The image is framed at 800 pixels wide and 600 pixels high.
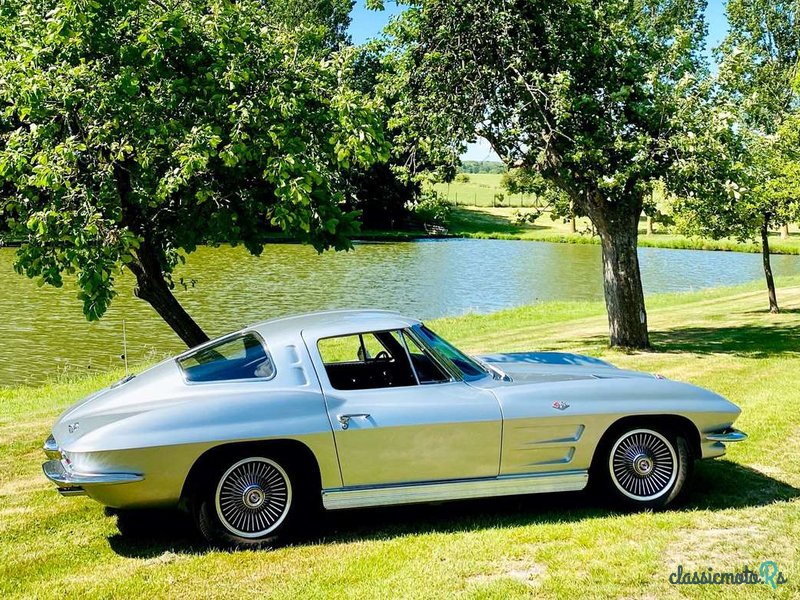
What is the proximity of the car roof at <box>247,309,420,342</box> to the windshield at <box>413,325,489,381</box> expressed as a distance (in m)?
0.13

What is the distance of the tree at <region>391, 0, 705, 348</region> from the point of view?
46.7 feet

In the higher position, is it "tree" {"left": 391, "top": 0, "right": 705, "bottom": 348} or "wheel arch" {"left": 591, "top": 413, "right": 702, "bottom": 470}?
"tree" {"left": 391, "top": 0, "right": 705, "bottom": 348}

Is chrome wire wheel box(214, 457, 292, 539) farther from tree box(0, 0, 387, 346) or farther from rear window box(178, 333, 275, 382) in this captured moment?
tree box(0, 0, 387, 346)

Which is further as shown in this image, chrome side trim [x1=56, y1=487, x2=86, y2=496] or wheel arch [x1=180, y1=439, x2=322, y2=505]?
wheel arch [x1=180, y1=439, x2=322, y2=505]

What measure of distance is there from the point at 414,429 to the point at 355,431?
0.43 meters

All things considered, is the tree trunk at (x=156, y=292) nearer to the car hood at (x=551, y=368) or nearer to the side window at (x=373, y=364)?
the side window at (x=373, y=364)

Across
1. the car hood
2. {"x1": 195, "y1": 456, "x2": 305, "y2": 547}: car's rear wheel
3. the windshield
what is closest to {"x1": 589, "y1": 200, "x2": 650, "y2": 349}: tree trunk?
the car hood

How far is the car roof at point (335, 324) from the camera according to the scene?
20.4ft

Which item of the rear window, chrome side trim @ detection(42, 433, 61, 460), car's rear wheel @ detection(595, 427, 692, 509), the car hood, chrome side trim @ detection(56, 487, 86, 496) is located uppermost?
the rear window

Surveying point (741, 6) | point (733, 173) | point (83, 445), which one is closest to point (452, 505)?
point (83, 445)

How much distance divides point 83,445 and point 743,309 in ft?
76.8

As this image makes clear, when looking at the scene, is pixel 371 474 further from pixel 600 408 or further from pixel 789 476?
pixel 789 476

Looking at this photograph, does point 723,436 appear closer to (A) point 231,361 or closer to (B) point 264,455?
(B) point 264,455

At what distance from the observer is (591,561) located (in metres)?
5.22
